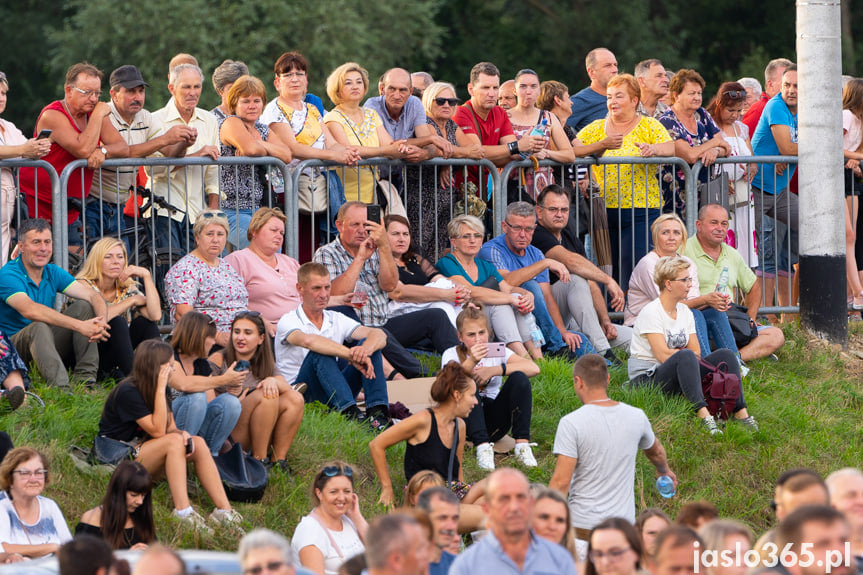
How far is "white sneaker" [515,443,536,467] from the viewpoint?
401 inches

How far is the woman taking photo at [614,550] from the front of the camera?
22.9 ft

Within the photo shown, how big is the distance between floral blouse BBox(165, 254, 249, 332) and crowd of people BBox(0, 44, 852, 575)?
17 millimetres

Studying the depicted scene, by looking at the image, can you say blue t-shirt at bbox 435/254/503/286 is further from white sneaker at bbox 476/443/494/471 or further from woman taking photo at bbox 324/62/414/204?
white sneaker at bbox 476/443/494/471

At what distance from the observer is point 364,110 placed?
1216 cm

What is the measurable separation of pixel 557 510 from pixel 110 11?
19.8 meters

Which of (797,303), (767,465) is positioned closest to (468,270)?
(767,465)

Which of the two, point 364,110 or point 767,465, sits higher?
point 364,110

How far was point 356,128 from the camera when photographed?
1201 cm

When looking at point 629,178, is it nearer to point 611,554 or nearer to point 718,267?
point 718,267

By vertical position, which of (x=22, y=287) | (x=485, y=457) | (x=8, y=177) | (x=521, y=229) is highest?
(x=8, y=177)

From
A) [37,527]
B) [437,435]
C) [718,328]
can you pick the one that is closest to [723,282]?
[718,328]

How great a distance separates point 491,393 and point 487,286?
126 centimetres

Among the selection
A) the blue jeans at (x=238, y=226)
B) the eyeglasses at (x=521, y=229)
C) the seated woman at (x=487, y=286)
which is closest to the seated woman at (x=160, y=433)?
the blue jeans at (x=238, y=226)

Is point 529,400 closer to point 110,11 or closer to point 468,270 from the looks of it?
point 468,270
